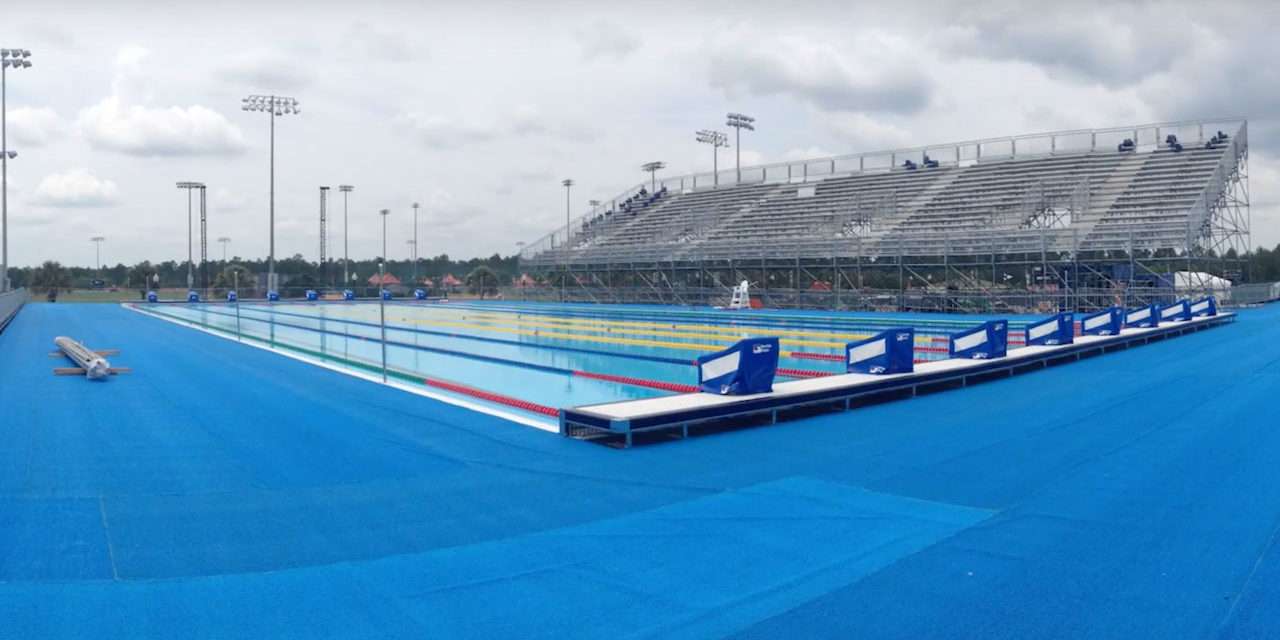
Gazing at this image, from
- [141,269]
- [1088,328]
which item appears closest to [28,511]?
[1088,328]

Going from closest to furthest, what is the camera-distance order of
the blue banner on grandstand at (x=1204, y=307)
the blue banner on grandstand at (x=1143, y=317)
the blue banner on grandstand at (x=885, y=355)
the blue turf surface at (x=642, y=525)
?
the blue turf surface at (x=642, y=525) → the blue banner on grandstand at (x=885, y=355) → the blue banner on grandstand at (x=1143, y=317) → the blue banner on grandstand at (x=1204, y=307)

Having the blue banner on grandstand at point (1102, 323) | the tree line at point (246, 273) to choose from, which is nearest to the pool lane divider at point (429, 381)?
the blue banner on grandstand at point (1102, 323)

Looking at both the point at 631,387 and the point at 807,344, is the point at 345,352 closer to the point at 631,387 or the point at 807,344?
the point at 631,387

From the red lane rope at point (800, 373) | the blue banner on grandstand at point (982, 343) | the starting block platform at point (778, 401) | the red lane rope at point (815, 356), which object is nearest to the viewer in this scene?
the starting block platform at point (778, 401)

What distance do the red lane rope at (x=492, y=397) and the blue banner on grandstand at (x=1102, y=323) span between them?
13.6 m

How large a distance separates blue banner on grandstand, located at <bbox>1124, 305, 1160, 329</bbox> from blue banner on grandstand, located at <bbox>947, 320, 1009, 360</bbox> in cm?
951

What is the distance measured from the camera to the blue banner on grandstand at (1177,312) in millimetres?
24344

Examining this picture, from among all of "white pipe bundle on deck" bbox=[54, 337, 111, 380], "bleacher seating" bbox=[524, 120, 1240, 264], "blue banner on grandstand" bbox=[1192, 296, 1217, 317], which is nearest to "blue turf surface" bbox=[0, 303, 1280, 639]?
"white pipe bundle on deck" bbox=[54, 337, 111, 380]

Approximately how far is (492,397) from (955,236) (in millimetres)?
26846

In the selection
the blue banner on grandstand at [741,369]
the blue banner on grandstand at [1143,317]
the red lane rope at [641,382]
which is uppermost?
the blue banner on grandstand at [1143,317]

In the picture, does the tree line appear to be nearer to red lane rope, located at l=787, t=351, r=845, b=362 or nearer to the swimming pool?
the swimming pool

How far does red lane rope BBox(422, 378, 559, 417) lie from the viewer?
36.9 ft

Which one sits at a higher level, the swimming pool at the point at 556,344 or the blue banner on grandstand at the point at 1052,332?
the blue banner on grandstand at the point at 1052,332

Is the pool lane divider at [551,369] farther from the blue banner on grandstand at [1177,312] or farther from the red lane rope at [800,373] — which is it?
the blue banner on grandstand at [1177,312]
